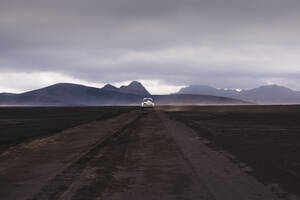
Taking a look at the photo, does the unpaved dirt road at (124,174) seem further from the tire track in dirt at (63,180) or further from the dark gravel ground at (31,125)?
the dark gravel ground at (31,125)

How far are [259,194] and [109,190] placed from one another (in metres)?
2.94

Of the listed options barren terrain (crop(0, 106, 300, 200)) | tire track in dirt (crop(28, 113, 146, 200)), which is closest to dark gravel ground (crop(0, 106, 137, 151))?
barren terrain (crop(0, 106, 300, 200))

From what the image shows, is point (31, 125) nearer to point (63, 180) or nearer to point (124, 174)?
point (124, 174)

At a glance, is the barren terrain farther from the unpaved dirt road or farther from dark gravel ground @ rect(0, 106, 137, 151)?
dark gravel ground @ rect(0, 106, 137, 151)

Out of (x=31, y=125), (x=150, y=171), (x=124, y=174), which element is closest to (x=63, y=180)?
(x=124, y=174)

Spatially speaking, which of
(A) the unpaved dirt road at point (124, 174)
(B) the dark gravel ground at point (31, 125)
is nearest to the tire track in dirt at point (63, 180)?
(A) the unpaved dirt road at point (124, 174)

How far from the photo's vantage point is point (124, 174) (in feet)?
29.3

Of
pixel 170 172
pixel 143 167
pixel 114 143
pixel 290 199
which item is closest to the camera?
pixel 290 199

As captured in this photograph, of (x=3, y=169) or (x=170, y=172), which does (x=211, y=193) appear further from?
(x=3, y=169)

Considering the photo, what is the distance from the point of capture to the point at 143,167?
9.84 m

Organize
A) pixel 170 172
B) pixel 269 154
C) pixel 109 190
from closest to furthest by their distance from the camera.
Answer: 1. pixel 109 190
2. pixel 170 172
3. pixel 269 154

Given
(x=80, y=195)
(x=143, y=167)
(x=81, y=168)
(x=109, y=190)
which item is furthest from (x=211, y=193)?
(x=81, y=168)

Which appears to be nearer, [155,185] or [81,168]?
[155,185]

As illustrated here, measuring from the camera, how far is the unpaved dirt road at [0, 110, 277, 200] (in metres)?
7.09
